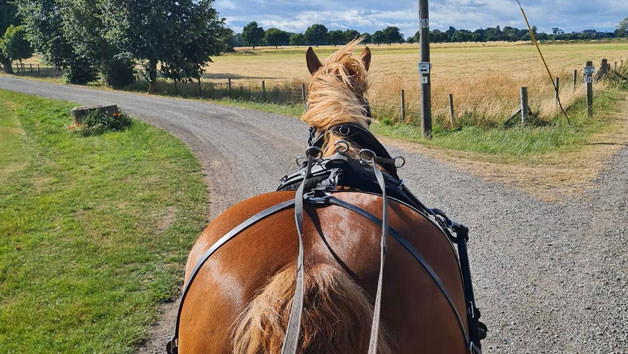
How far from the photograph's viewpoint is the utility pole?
11711mm

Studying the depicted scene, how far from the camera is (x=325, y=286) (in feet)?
4.96

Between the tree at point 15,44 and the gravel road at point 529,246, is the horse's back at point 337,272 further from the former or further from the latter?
the tree at point 15,44

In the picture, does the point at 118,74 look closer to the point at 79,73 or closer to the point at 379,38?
the point at 79,73

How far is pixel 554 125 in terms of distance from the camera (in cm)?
1240

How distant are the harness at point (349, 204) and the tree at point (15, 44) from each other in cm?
4909

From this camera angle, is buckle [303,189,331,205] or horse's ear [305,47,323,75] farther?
horse's ear [305,47,323,75]

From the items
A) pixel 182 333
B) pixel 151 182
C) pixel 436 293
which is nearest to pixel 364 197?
pixel 436 293

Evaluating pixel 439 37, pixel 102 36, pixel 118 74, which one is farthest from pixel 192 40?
pixel 439 37

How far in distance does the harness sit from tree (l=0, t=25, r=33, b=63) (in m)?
49.1

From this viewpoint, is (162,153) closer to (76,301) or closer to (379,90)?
(76,301)

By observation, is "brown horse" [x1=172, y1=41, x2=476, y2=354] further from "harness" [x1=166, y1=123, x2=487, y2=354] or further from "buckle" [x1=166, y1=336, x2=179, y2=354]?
"buckle" [x1=166, y1=336, x2=179, y2=354]

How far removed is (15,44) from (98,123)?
3626 centimetres

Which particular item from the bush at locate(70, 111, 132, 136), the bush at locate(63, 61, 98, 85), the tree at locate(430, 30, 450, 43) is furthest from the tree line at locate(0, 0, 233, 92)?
the tree at locate(430, 30, 450, 43)

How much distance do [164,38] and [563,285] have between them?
2539 cm
